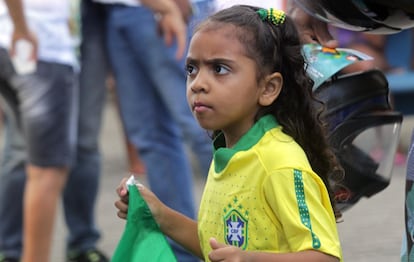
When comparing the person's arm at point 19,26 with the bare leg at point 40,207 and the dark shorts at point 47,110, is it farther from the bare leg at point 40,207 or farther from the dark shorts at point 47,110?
the bare leg at point 40,207

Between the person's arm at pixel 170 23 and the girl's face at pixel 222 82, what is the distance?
2.08 meters

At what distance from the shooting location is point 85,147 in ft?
17.1

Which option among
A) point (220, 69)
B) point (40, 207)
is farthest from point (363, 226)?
point (220, 69)

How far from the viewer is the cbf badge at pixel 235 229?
2631 mm

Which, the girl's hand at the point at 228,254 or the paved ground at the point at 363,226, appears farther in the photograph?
the paved ground at the point at 363,226

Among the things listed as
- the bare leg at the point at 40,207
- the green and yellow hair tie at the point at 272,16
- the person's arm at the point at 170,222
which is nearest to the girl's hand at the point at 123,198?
the person's arm at the point at 170,222

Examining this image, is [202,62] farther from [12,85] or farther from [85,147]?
[85,147]

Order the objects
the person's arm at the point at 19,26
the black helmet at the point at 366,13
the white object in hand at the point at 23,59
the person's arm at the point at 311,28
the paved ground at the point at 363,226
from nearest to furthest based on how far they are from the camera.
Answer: the black helmet at the point at 366,13 < the person's arm at the point at 311,28 < the person's arm at the point at 19,26 < the white object in hand at the point at 23,59 < the paved ground at the point at 363,226

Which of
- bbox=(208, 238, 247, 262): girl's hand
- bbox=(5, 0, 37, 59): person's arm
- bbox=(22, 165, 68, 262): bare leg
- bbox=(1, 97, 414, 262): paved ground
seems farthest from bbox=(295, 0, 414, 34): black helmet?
bbox=(1, 97, 414, 262): paved ground

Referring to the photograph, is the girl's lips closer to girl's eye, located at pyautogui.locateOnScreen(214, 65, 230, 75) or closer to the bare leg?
girl's eye, located at pyautogui.locateOnScreen(214, 65, 230, 75)

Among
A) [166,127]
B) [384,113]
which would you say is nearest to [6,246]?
[166,127]

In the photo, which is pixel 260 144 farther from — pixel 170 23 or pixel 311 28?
pixel 170 23

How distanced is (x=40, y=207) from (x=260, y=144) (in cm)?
234

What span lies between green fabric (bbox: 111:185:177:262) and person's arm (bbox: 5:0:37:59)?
5.82 ft
